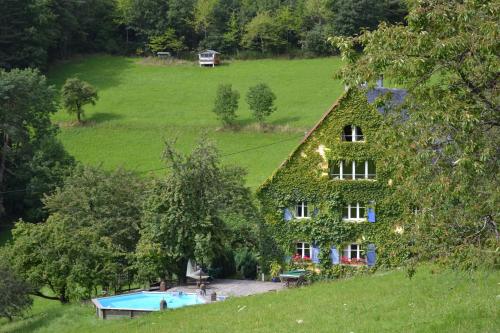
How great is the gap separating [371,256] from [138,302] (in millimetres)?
12568

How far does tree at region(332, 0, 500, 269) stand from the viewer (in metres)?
13.2

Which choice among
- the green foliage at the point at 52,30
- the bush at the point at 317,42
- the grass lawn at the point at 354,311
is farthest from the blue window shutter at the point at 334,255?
the green foliage at the point at 52,30

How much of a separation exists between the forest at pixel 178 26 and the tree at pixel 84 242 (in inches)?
2236

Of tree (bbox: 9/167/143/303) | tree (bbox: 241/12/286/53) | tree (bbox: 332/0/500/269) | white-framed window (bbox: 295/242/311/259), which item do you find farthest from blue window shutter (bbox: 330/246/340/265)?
tree (bbox: 241/12/286/53)

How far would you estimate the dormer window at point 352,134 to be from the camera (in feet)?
129

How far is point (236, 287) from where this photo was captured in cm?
3694

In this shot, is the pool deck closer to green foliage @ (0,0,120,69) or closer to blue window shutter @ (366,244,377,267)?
blue window shutter @ (366,244,377,267)

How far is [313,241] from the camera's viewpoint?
39.5 metres

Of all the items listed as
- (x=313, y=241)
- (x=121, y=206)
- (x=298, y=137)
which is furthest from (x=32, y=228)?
(x=298, y=137)

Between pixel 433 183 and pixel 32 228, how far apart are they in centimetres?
2934

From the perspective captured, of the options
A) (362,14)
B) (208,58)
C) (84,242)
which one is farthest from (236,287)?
(362,14)

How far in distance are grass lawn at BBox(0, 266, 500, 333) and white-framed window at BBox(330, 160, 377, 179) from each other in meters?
11.1

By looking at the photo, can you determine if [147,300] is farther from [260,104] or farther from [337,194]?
[260,104]

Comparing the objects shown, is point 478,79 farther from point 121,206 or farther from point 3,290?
point 121,206
